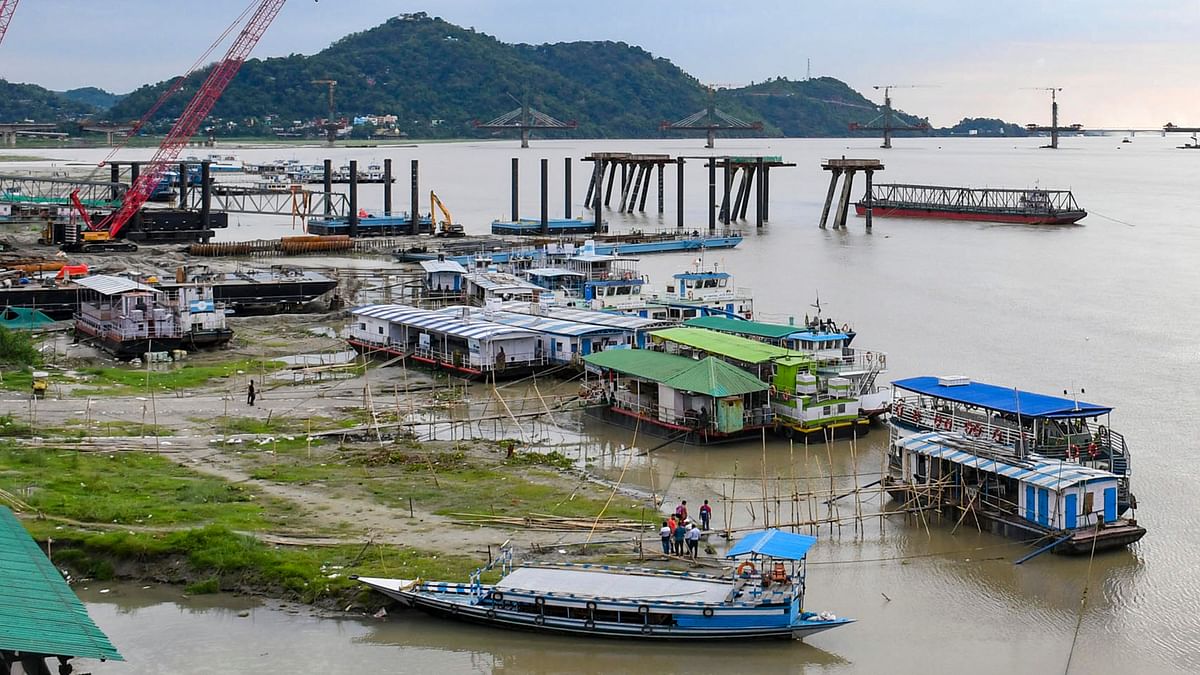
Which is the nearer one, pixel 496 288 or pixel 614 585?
pixel 614 585

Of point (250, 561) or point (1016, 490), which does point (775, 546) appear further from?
point (250, 561)

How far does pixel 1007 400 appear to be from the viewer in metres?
27.3

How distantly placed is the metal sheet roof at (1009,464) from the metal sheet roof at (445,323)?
15340 mm

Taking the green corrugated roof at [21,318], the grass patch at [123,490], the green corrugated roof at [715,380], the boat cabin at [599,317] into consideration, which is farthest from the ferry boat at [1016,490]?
the green corrugated roof at [21,318]

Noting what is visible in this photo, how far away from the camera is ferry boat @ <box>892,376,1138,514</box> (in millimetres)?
25781

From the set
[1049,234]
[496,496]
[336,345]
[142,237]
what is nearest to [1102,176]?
[1049,234]

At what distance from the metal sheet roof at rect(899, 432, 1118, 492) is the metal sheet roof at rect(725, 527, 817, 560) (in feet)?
18.3

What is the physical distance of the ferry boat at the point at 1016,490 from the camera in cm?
2397

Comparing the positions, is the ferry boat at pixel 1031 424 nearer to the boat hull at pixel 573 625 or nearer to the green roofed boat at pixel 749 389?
the green roofed boat at pixel 749 389

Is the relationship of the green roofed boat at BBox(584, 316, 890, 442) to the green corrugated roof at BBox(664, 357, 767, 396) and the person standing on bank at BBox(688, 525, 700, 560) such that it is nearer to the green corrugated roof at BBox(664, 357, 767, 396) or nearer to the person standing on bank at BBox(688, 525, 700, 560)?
the green corrugated roof at BBox(664, 357, 767, 396)

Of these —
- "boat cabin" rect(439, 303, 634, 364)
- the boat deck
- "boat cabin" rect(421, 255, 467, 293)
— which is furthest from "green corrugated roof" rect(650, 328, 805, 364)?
"boat cabin" rect(421, 255, 467, 293)

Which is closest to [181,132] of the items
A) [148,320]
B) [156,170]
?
[156,170]

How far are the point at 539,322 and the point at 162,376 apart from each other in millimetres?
11031

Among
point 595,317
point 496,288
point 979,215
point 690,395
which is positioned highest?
point 979,215
